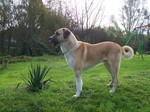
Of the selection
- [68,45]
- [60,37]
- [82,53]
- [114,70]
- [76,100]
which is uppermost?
[60,37]

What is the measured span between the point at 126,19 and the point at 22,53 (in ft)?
59.0

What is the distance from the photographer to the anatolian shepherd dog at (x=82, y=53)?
6.13 meters

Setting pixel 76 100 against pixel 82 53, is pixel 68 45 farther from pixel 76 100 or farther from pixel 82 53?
pixel 76 100

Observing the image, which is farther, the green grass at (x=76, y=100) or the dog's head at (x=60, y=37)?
the dog's head at (x=60, y=37)

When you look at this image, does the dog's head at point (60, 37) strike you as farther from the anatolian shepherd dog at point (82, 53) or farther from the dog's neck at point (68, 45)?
the dog's neck at point (68, 45)

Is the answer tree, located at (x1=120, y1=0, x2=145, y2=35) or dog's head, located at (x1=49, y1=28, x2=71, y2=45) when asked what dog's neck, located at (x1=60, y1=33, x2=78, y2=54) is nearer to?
dog's head, located at (x1=49, y1=28, x2=71, y2=45)

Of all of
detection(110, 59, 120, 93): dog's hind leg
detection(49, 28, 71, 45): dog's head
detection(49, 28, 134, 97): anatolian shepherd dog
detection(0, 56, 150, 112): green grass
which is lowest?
detection(0, 56, 150, 112): green grass

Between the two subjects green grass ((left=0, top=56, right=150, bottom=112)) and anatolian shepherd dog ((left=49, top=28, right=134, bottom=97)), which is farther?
anatolian shepherd dog ((left=49, top=28, right=134, bottom=97))

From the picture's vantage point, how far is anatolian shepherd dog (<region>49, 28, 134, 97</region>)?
6129 millimetres

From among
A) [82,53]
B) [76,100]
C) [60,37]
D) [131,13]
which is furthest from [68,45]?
[131,13]

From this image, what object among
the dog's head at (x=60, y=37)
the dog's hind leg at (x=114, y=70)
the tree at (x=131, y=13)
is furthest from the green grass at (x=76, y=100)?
the tree at (x=131, y=13)

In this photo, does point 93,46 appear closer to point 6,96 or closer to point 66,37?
point 66,37

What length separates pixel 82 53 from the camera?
20.6 feet

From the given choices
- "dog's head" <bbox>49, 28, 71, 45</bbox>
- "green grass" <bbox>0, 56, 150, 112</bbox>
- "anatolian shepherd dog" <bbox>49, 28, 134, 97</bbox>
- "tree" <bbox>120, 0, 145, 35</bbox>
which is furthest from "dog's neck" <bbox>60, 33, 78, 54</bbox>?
"tree" <bbox>120, 0, 145, 35</bbox>
